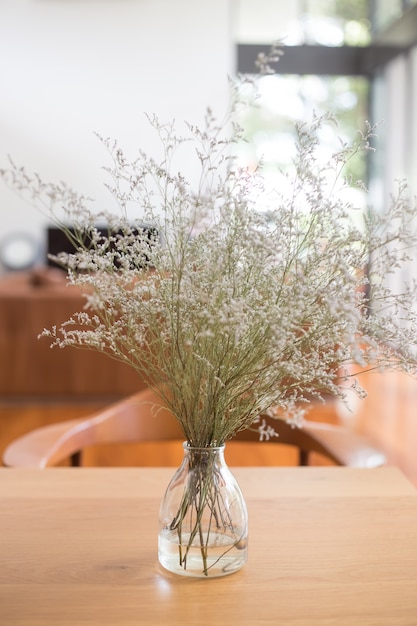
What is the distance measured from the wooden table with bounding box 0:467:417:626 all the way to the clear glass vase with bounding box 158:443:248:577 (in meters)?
0.02

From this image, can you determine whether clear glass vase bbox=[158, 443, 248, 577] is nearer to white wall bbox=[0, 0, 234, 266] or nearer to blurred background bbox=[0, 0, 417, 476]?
blurred background bbox=[0, 0, 417, 476]

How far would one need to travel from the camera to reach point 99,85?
9250mm

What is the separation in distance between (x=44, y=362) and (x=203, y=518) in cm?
426

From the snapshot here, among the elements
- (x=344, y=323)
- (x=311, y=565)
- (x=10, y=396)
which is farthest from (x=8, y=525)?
(x=10, y=396)

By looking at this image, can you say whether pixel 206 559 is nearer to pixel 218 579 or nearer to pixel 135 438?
pixel 218 579

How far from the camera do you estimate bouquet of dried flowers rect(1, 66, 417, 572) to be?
91 centimetres

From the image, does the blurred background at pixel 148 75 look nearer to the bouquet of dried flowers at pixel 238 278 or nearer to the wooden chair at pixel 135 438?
the wooden chair at pixel 135 438

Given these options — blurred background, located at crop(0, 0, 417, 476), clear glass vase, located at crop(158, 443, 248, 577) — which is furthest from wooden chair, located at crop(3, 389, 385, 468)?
blurred background, located at crop(0, 0, 417, 476)

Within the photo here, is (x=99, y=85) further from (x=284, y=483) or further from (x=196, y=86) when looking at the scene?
(x=284, y=483)

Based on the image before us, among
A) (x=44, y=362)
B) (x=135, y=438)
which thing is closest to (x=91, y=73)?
(x=44, y=362)

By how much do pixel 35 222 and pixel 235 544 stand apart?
8612mm

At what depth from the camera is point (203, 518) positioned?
3.21ft

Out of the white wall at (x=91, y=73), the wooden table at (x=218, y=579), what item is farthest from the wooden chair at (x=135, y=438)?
the white wall at (x=91, y=73)

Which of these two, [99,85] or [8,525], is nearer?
[8,525]
